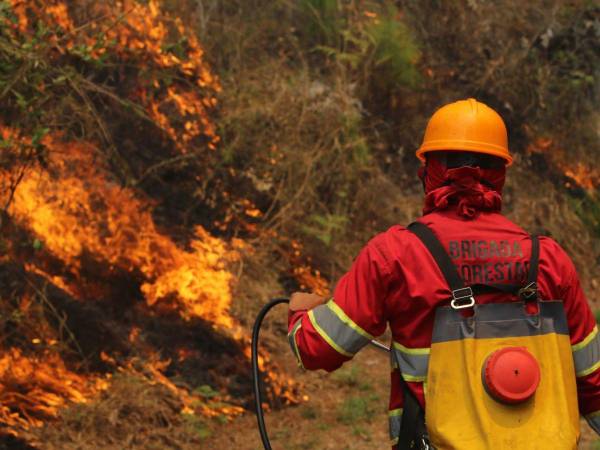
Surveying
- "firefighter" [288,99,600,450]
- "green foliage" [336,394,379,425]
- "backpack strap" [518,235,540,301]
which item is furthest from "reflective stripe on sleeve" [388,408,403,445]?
"green foliage" [336,394,379,425]

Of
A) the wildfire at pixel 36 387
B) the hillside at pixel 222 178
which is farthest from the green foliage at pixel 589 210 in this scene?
the wildfire at pixel 36 387

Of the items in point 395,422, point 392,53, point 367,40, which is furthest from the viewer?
point 392,53

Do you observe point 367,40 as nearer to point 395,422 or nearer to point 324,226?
point 324,226

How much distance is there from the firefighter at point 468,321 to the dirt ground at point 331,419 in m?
3.41

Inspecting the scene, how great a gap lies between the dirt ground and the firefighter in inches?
134

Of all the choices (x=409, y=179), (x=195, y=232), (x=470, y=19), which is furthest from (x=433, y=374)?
(x=470, y=19)

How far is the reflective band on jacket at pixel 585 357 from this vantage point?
99.7 inches

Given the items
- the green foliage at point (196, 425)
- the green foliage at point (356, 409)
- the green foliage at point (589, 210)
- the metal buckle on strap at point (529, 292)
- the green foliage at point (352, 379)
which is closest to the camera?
the metal buckle on strap at point (529, 292)

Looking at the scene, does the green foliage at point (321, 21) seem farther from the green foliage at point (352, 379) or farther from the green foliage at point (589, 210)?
the green foliage at point (352, 379)

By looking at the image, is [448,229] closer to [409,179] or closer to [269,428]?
[269,428]

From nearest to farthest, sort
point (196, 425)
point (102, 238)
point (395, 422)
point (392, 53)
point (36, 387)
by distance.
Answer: point (395, 422), point (36, 387), point (196, 425), point (102, 238), point (392, 53)

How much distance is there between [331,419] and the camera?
6.17 meters

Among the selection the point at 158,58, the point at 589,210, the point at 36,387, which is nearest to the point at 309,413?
the point at 36,387

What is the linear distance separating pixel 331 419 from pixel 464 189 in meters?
4.08
